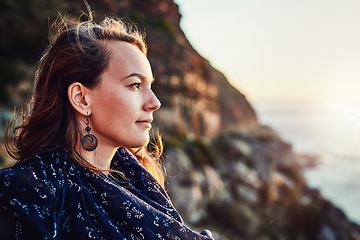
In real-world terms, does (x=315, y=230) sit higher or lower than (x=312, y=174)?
lower

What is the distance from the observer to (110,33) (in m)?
1.68

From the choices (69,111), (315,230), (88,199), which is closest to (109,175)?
(88,199)

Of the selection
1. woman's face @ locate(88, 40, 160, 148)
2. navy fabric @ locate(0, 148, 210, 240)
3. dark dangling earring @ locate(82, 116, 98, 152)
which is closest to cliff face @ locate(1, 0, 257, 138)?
woman's face @ locate(88, 40, 160, 148)

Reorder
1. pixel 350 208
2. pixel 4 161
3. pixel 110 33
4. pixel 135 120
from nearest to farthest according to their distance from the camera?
pixel 135 120 → pixel 110 33 → pixel 4 161 → pixel 350 208

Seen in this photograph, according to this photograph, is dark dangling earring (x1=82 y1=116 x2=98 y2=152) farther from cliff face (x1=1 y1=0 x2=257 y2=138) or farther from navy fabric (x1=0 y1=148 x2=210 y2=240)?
cliff face (x1=1 y1=0 x2=257 y2=138)

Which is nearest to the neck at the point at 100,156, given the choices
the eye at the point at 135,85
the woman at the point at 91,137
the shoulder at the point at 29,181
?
the woman at the point at 91,137

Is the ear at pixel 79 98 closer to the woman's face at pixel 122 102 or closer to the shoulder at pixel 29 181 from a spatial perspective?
the woman's face at pixel 122 102

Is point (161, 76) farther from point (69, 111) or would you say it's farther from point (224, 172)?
point (69, 111)

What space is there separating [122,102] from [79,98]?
209mm

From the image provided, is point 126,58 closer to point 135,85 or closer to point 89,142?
point 135,85

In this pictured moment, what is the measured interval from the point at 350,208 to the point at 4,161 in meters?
23.0

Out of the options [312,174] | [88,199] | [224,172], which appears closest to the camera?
[88,199]

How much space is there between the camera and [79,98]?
1.55m

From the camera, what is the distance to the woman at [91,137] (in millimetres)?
1367
